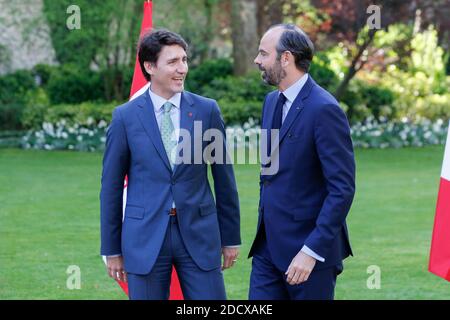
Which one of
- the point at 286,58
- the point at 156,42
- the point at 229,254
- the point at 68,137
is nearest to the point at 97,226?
the point at 229,254

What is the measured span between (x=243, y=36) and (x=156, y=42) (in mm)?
16529

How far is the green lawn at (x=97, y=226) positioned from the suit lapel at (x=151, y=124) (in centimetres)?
347

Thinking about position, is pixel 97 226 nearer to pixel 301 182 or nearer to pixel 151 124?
pixel 151 124

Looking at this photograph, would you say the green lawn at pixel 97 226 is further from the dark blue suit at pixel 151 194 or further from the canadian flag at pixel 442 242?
the dark blue suit at pixel 151 194

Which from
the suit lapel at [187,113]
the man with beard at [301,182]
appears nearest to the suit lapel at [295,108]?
the man with beard at [301,182]

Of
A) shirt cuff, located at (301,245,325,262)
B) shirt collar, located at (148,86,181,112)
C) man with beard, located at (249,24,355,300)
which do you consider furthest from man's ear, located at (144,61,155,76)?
shirt cuff, located at (301,245,325,262)

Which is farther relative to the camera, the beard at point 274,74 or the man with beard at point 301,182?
the beard at point 274,74

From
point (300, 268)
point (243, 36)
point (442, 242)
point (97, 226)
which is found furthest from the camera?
point (243, 36)

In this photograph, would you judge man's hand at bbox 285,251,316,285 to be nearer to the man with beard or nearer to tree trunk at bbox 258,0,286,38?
the man with beard

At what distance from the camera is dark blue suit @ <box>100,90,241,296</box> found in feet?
15.5

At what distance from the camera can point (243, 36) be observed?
69.6ft

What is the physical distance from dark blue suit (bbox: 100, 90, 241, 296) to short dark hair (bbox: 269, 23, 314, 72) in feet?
1.55

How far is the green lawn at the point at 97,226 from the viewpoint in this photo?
331 inches
